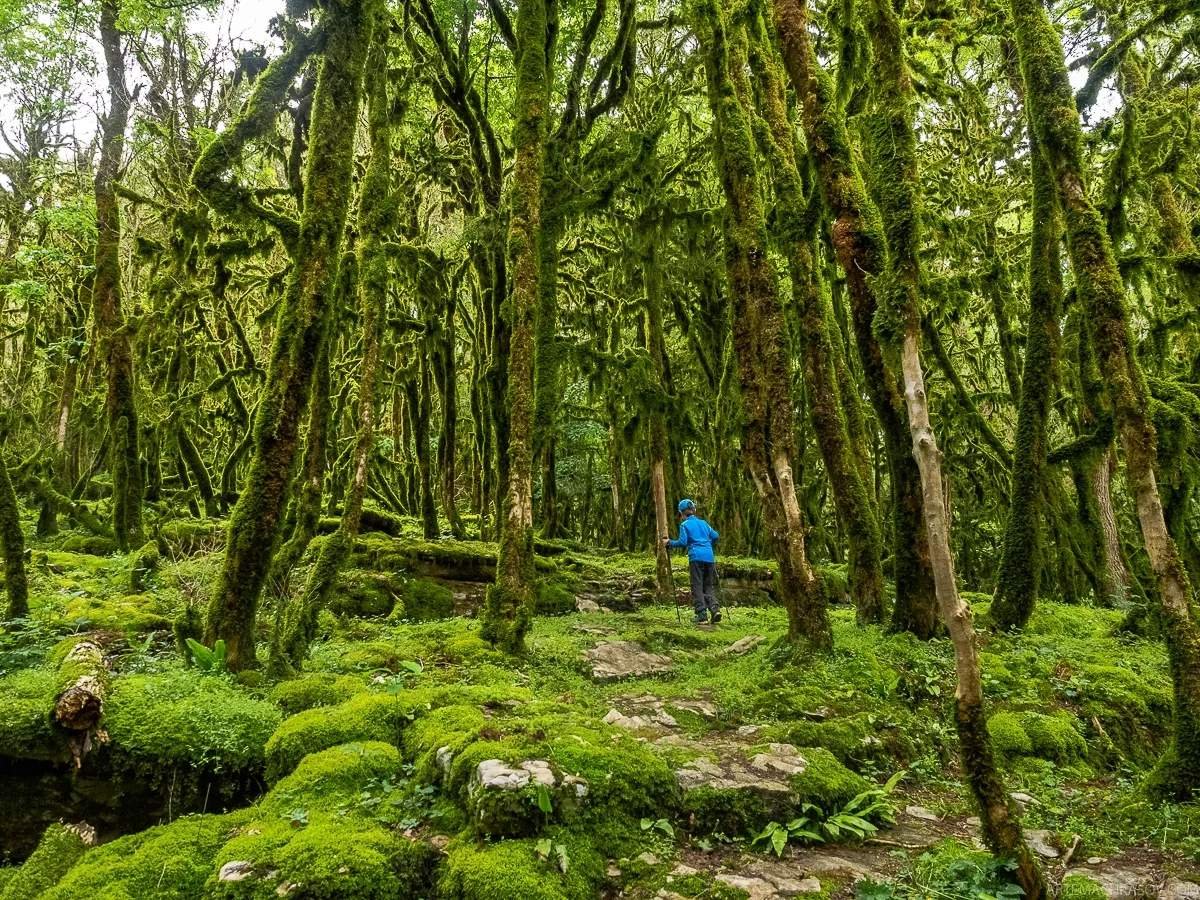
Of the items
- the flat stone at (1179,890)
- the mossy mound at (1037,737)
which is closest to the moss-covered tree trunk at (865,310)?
the mossy mound at (1037,737)

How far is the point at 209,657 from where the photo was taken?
6.02 meters

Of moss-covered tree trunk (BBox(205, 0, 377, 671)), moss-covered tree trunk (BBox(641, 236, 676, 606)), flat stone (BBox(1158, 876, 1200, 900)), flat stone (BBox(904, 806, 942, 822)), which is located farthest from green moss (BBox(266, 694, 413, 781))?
moss-covered tree trunk (BBox(641, 236, 676, 606))

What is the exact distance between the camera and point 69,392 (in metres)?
16.3

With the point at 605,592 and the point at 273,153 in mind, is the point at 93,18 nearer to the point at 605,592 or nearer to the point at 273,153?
the point at 273,153

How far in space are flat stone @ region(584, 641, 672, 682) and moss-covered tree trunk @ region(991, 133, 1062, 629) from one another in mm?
4826

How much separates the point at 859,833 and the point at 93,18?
17.3 metres

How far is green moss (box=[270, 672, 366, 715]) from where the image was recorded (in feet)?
18.2

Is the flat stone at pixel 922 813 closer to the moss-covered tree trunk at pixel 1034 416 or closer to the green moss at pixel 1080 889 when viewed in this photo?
the green moss at pixel 1080 889

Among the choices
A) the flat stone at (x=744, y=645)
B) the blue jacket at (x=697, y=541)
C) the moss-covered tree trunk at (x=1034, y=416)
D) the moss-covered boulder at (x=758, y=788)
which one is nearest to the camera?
the moss-covered boulder at (x=758, y=788)

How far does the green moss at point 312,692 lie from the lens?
5.56 metres

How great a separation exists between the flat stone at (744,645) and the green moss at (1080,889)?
5369 mm

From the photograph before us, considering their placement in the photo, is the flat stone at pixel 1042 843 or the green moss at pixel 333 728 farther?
the green moss at pixel 333 728

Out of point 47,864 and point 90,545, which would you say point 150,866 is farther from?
point 90,545

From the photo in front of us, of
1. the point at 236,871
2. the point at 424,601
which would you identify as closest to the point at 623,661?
the point at 424,601
